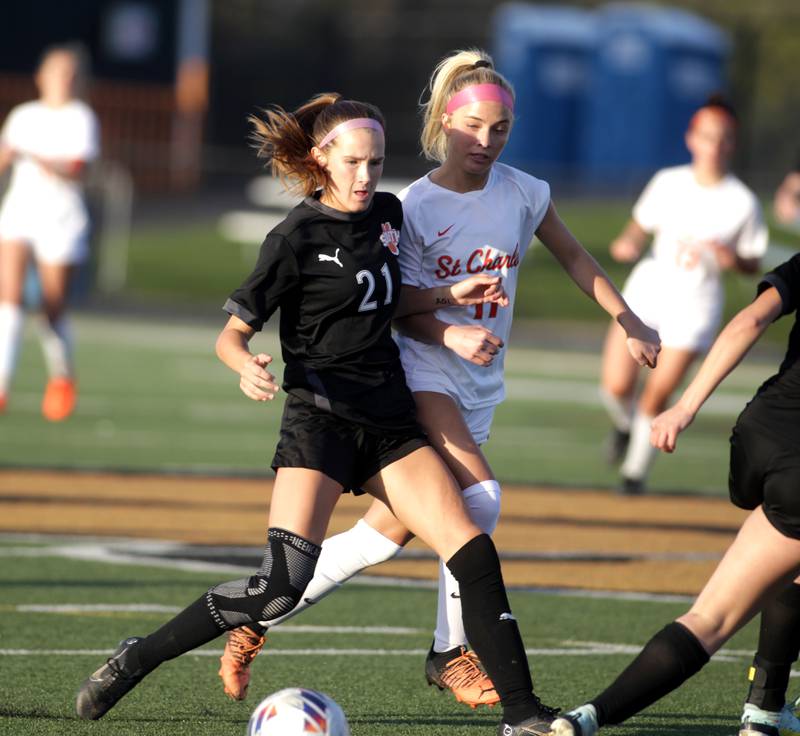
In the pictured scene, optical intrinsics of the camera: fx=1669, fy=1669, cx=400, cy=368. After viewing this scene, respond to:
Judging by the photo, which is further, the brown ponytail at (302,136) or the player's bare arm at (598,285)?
the player's bare arm at (598,285)

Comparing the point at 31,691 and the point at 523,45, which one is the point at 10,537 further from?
the point at 523,45

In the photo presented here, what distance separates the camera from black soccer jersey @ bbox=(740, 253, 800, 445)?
15.8 feet

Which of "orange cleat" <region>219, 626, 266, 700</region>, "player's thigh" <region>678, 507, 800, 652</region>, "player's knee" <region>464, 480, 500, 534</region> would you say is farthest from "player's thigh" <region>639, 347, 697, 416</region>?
"player's thigh" <region>678, 507, 800, 652</region>

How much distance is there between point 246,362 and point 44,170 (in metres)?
7.99

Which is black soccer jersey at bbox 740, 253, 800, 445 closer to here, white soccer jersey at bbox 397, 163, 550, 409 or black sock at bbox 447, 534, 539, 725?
black sock at bbox 447, 534, 539, 725

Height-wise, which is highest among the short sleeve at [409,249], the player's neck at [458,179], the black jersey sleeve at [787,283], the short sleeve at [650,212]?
the player's neck at [458,179]

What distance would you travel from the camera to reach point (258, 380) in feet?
16.4

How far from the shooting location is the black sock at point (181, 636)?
5.30 metres

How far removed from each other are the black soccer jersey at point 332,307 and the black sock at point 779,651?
1320 millimetres

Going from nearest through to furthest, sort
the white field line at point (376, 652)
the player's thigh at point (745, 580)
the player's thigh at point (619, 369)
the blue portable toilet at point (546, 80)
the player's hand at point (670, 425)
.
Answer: the player's thigh at point (745, 580)
the player's hand at point (670, 425)
the white field line at point (376, 652)
the player's thigh at point (619, 369)
the blue portable toilet at point (546, 80)

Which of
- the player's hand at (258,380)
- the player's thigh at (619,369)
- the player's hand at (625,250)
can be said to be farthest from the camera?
the player's thigh at (619,369)

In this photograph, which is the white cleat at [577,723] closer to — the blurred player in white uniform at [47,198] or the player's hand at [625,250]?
the player's hand at [625,250]

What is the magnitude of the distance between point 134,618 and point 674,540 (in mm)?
3532

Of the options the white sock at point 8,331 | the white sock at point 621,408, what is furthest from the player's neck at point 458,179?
the white sock at point 8,331
